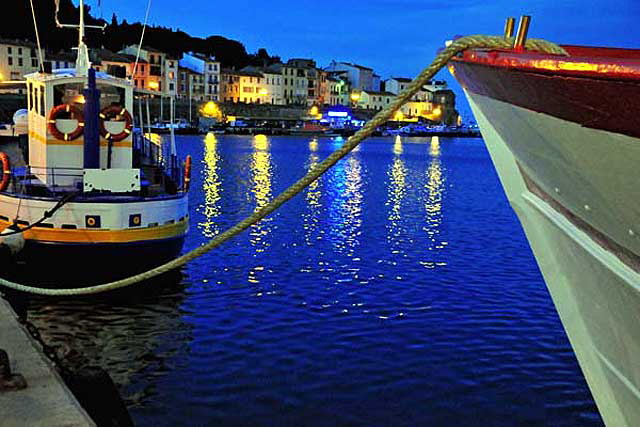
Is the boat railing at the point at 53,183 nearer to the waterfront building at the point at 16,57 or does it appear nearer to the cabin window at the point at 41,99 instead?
the cabin window at the point at 41,99

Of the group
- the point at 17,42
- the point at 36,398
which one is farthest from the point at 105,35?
the point at 36,398

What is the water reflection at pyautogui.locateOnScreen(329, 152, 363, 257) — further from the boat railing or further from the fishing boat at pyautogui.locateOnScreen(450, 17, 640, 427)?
the fishing boat at pyautogui.locateOnScreen(450, 17, 640, 427)

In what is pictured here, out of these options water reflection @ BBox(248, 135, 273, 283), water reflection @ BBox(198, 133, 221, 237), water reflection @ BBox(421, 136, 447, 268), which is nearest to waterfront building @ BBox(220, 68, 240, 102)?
water reflection @ BBox(248, 135, 273, 283)

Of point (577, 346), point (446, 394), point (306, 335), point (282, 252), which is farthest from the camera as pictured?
point (282, 252)

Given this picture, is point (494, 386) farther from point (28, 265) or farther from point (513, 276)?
point (28, 265)

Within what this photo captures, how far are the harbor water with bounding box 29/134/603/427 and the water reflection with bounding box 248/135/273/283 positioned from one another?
188 mm

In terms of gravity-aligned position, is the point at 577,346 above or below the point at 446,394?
above

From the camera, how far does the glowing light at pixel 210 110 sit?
425 feet

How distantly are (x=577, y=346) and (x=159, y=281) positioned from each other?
11.6 m

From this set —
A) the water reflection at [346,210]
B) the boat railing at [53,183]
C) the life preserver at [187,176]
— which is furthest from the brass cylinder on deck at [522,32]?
the water reflection at [346,210]

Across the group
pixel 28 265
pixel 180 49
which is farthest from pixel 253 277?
pixel 180 49

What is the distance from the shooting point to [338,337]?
11828mm

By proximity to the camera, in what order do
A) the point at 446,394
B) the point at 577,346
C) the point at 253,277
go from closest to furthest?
the point at 577,346, the point at 446,394, the point at 253,277

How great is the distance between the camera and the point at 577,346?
4.67m
